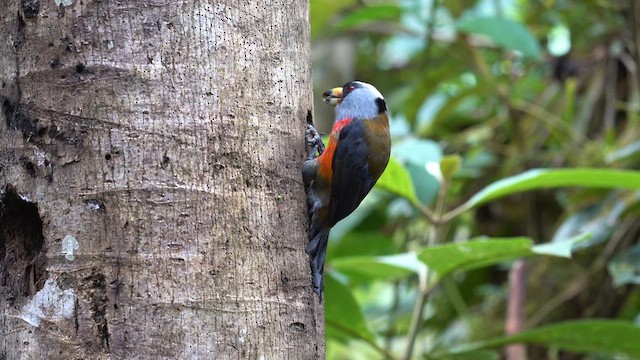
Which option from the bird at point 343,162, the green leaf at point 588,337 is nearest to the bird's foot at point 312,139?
the bird at point 343,162

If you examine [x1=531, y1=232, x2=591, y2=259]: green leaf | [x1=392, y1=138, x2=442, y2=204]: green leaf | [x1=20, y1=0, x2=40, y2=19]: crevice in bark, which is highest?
[x1=20, y1=0, x2=40, y2=19]: crevice in bark

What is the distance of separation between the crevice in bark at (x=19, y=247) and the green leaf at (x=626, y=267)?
2.02 meters

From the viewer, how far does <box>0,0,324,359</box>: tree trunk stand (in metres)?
1.63

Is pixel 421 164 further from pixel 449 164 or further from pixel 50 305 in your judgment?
pixel 50 305

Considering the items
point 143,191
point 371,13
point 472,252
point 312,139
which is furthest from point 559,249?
point 371,13

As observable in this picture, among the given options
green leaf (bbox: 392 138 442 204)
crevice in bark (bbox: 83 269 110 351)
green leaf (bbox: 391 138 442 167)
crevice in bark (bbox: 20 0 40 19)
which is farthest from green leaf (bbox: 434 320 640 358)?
crevice in bark (bbox: 20 0 40 19)

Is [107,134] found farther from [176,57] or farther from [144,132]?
[176,57]

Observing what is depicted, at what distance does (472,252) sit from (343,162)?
477mm

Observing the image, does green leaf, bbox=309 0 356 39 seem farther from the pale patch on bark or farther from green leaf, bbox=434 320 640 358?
the pale patch on bark

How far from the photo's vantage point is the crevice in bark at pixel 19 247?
173 centimetres

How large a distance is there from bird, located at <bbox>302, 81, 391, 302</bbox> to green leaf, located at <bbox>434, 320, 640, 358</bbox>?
78cm

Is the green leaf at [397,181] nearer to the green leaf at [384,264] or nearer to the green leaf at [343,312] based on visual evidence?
the green leaf at [384,264]

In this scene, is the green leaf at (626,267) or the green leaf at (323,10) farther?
the green leaf at (323,10)

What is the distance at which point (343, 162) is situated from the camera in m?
2.39
